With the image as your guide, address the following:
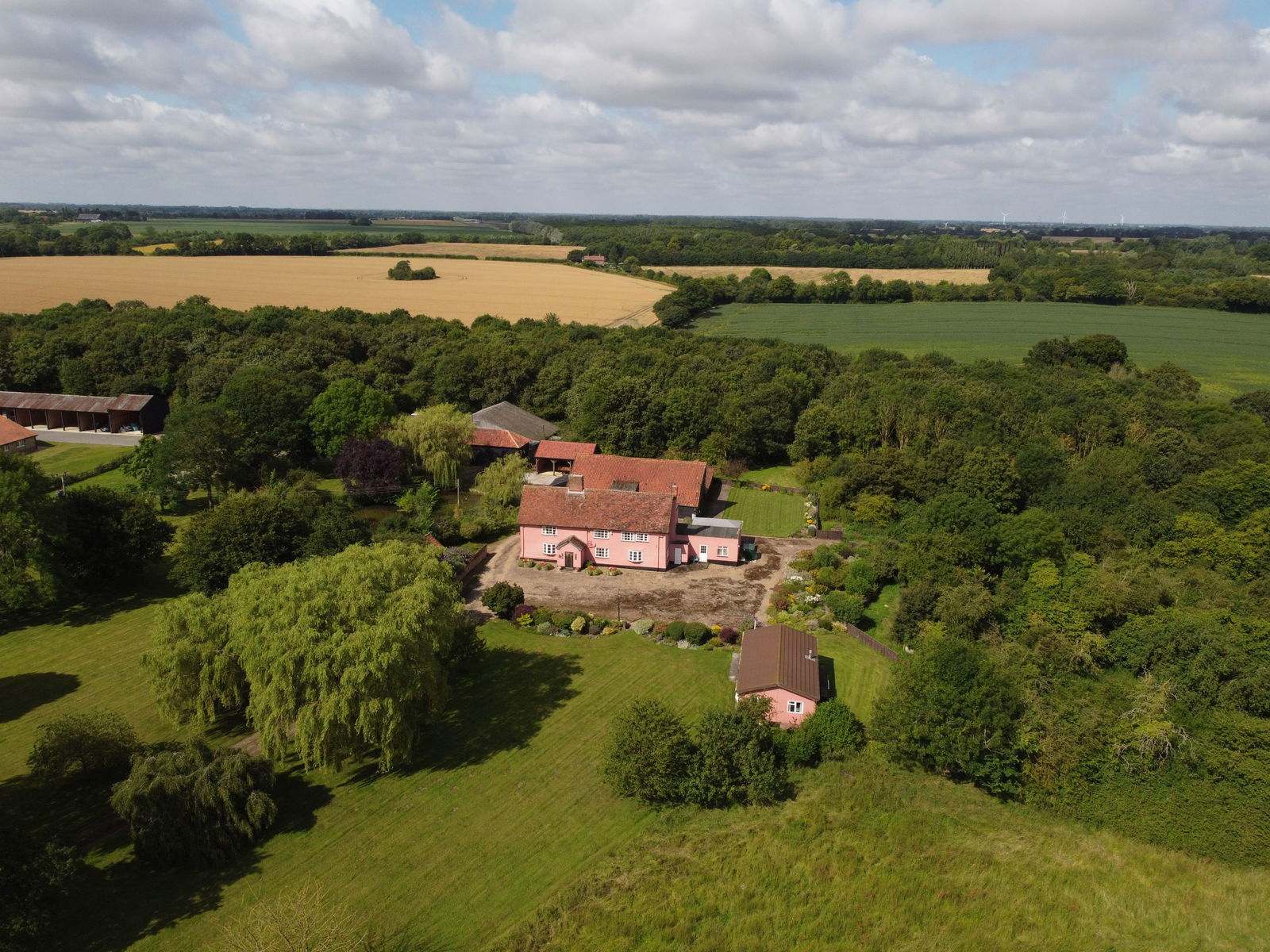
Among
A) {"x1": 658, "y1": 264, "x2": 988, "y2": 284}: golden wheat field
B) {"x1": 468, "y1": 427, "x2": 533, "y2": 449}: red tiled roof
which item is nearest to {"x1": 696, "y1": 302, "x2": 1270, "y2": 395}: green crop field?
{"x1": 658, "y1": 264, "x2": 988, "y2": 284}: golden wheat field

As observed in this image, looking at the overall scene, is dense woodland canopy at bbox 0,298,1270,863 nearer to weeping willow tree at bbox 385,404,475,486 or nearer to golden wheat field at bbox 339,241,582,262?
weeping willow tree at bbox 385,404,475,486

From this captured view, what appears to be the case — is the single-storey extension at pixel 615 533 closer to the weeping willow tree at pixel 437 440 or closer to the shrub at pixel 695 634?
the shrub at pixel 695 634

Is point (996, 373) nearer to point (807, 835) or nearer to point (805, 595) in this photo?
point (805, 595)

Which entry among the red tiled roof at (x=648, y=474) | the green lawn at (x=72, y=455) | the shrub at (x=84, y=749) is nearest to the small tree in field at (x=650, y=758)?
the shrub at (x=84, y=749)

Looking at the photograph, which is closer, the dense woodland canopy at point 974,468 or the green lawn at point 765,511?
the dense woodland canopy at point 974,468

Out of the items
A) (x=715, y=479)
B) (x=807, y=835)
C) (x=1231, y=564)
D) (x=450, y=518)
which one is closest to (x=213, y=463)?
(x=450, y=518)
